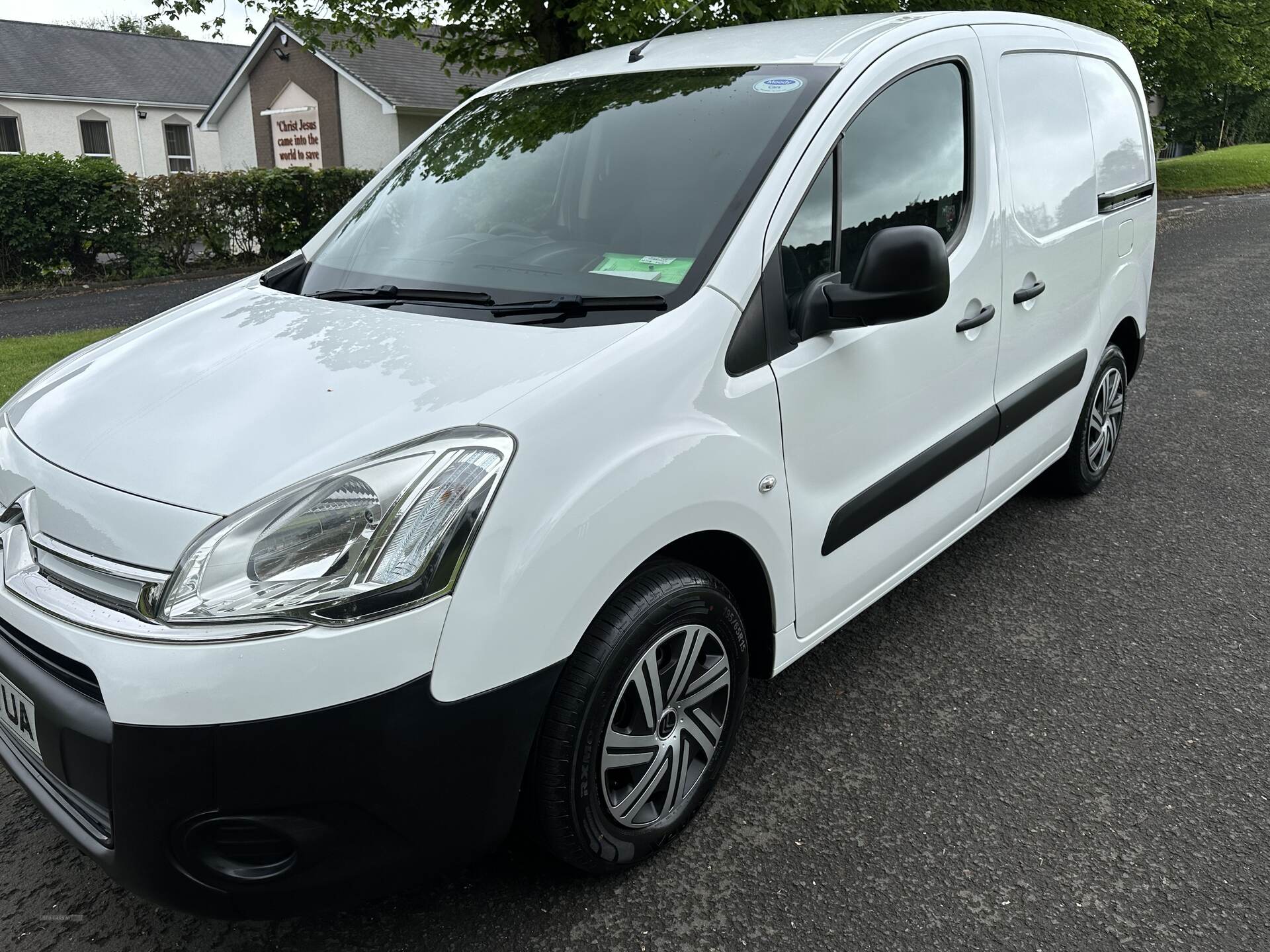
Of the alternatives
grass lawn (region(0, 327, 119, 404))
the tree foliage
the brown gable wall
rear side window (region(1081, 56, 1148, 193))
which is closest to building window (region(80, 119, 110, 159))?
the brown gable wall

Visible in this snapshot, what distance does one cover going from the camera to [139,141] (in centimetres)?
3447

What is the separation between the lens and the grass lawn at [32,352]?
7004mm

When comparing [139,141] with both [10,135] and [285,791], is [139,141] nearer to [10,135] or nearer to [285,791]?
[10,135]

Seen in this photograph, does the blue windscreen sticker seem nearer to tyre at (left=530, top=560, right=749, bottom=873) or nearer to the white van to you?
the white van

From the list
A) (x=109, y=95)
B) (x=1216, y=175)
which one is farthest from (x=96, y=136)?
(x=1216, y=175)

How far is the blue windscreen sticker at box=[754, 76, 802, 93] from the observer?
2.63 meters

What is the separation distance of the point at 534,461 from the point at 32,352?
7.93 meters

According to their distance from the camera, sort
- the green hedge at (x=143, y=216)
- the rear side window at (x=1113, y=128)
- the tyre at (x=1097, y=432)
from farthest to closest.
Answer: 1. the green hedge at (x=143, y=216)
2. the tyre at (x=1097, y=432)
3. the rear side window at (x=1113, y=128)

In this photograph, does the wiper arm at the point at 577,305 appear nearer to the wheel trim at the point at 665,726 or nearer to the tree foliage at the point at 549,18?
the wheel trim at the point at 665,726

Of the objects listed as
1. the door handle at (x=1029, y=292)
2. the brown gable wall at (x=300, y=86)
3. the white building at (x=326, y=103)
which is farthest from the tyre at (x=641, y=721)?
the brown gable wall at (x=300, y=86)

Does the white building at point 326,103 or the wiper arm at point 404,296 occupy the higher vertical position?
the white building at point 326,103

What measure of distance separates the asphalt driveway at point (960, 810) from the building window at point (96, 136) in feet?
119

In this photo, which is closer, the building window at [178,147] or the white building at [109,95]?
the white building at [109,95]

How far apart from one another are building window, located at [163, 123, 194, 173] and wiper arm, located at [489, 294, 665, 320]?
37.8m
